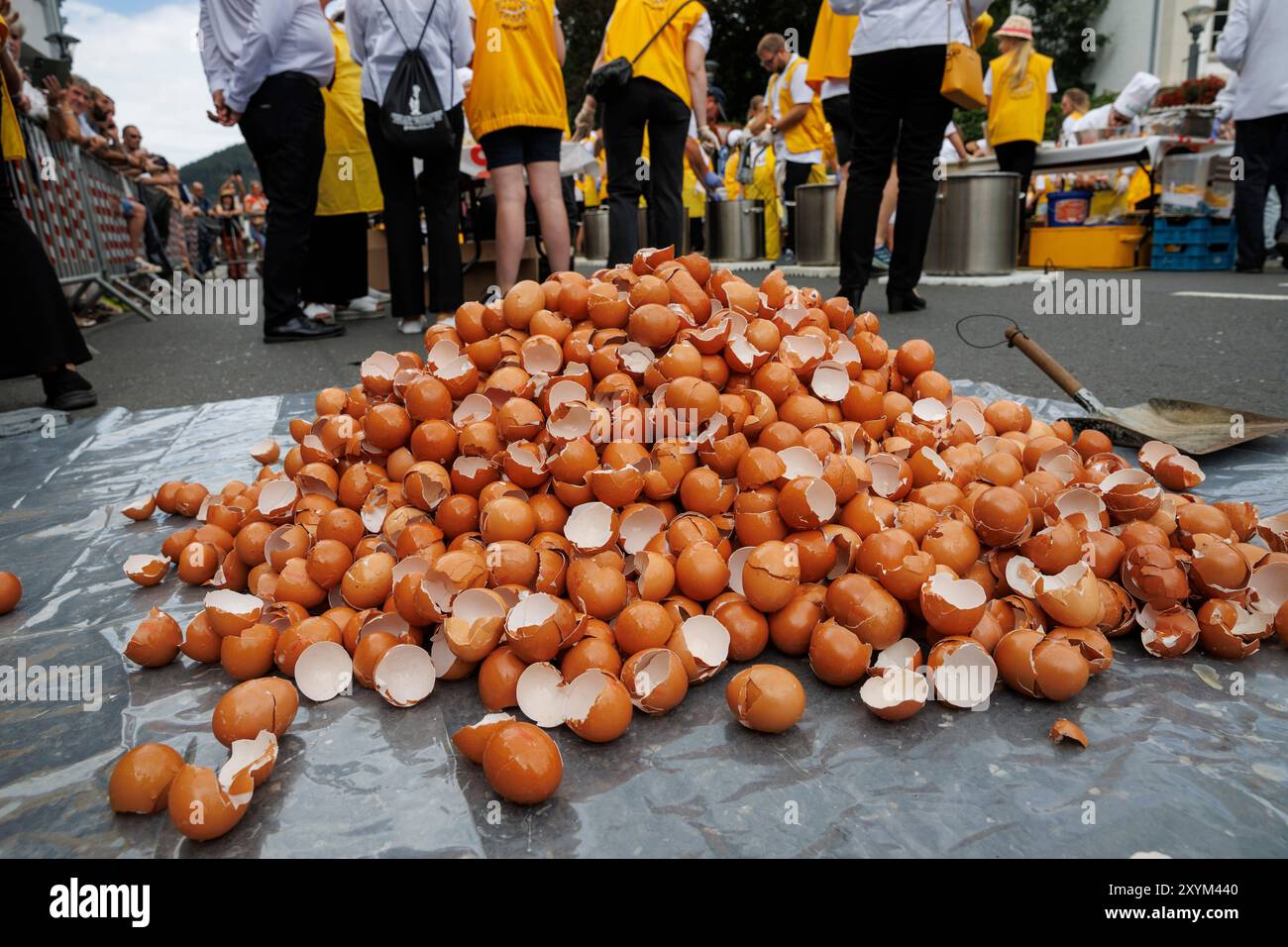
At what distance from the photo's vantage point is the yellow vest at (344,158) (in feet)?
19.5

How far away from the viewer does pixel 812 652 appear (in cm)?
147

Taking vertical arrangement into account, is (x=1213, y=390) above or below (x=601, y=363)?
below

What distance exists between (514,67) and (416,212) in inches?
44.3

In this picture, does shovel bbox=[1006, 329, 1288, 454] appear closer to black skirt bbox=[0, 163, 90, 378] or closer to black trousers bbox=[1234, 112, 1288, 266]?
black skirt bbox=[0, 163, 90, 378]

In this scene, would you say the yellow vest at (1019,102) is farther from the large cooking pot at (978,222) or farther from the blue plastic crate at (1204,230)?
the blue plastic crate at (1204,230)

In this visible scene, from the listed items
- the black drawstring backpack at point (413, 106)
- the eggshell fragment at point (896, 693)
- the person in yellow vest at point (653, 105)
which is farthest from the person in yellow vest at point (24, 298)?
the eggshell fragment at point (896, 693)

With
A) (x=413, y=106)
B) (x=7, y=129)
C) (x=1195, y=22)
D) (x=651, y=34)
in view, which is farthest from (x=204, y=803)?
(x=1195, y=22)

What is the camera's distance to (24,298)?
3389 mm

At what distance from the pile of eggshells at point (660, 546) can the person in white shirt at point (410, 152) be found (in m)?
2.87

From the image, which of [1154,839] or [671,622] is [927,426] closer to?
[671,622]

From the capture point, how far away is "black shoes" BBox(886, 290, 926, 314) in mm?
5234

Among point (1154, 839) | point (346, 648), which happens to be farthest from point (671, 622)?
point (1154, 839)

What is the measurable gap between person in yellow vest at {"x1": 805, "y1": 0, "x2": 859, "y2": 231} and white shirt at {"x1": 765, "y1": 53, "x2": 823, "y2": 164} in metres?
1.69
